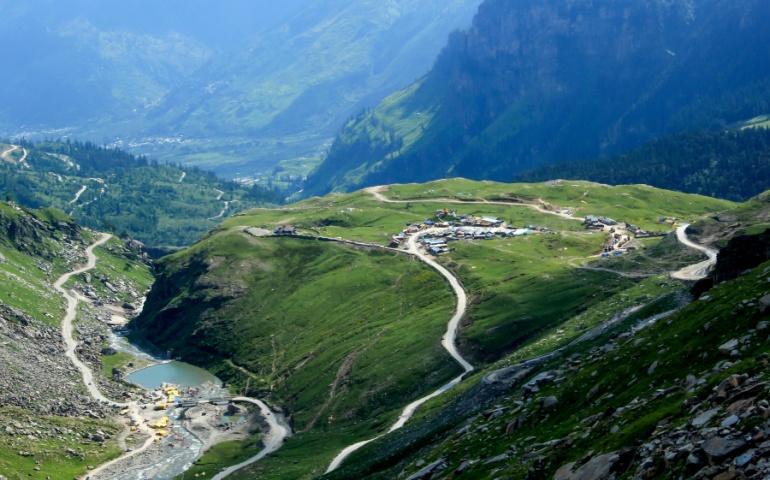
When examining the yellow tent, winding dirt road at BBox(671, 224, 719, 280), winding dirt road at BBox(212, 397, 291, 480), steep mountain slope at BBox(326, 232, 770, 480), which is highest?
steep mountain slope at BBox(326, 232, 770, 480)

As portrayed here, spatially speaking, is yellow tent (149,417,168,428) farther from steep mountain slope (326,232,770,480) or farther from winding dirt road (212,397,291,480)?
steep mountain slope (326,232,770,480)

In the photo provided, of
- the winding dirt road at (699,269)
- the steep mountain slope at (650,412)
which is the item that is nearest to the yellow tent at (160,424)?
the steep mountain slope at (650,412)

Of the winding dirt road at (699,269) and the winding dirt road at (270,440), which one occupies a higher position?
the winding dirt road at (699,269)

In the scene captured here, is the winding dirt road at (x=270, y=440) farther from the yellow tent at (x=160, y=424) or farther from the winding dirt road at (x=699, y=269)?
the winding dirt road at (x=699, y=269)

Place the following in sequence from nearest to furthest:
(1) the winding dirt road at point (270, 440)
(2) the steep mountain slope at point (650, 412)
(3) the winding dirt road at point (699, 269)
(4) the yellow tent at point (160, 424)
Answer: (2) the steep mountain slope at point (650, 412) < (1) the winding dirt road at point (270, 440) < (3) the winding dirt road at point (699, 269) < (4) the yellow tent at point (160, 424)

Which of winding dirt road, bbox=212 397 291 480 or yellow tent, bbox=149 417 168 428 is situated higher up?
yellow tent, bbox=149 417 168 428

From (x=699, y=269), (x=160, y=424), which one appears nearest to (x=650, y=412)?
(x=699, y=269)

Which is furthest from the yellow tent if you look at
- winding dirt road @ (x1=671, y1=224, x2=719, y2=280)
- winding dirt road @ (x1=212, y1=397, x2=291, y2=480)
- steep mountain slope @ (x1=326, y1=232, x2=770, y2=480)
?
winding dirt road @ (x1=671, y1=224, x2=719, y2=280)

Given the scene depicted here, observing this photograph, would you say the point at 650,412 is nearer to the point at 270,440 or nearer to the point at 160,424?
the point at 270,440

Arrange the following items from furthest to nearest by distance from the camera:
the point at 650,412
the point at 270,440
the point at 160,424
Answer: the point at 160,424 < the point at 270,440 < the point at 650,412

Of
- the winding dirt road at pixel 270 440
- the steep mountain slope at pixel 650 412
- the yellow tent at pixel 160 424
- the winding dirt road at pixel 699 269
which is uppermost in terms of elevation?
the steep mountain slope at pixel 650 412

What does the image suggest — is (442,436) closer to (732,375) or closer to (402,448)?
(402,448)

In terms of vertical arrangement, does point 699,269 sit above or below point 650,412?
below

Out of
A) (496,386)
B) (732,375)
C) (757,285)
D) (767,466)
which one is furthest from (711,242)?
(767,466)
